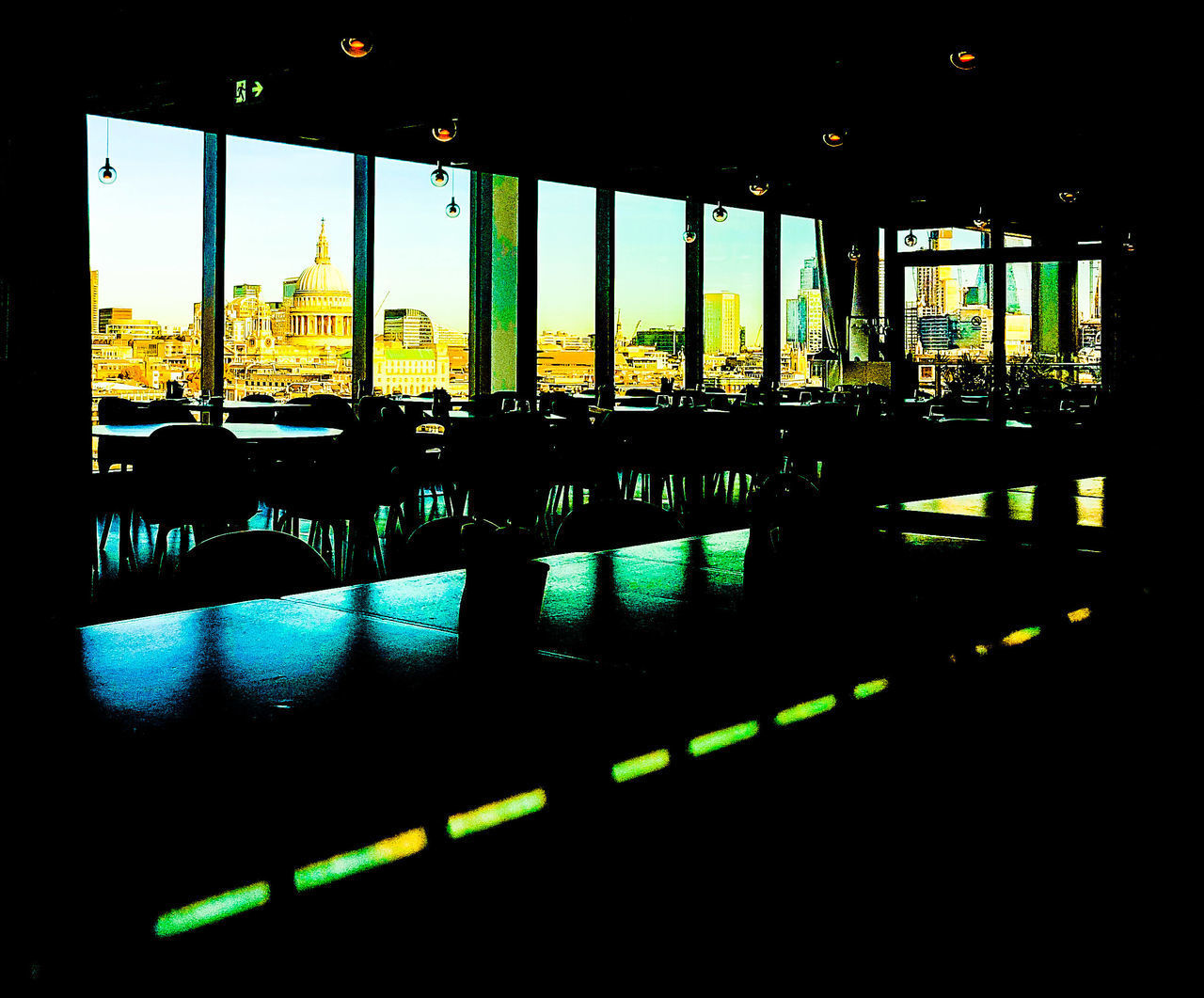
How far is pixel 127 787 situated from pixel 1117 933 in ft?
5.80

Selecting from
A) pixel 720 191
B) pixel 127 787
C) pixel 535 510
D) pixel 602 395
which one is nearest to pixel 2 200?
pixel 535 510

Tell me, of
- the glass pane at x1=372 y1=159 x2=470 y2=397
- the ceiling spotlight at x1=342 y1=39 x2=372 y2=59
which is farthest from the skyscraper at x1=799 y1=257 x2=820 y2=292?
the ceiling spotlight at x1=342 y1=39 x2=372 y2=59

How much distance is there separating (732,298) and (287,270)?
18.1 feet

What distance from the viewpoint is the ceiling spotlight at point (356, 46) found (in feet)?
19.9

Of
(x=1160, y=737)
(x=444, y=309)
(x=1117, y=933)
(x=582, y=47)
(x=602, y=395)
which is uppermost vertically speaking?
(x=582, y=47)

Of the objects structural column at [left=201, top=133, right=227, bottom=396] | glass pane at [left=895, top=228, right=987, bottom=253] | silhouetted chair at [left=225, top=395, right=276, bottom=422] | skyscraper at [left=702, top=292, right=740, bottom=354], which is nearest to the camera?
silhouetted chair at [left=225, top=395, right=276, bottom=422]

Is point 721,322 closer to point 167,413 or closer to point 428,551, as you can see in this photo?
point 167,413

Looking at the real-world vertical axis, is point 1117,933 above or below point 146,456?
below

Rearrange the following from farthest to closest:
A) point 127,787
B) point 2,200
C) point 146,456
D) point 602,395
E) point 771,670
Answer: point 602,395
point 146,456
point 2,200
point 771,670
point 127,787

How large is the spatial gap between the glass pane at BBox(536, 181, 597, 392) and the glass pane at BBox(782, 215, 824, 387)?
3194 mm

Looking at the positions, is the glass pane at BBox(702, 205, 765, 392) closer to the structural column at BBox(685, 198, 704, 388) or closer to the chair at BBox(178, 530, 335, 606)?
the structural column at BBox(685, 198, 704, 388)

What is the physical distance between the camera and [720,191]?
38.7 feet

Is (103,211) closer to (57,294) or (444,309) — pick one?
(444,309)

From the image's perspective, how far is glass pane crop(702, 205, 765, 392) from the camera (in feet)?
41.8
